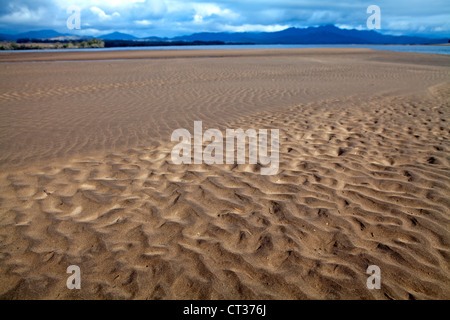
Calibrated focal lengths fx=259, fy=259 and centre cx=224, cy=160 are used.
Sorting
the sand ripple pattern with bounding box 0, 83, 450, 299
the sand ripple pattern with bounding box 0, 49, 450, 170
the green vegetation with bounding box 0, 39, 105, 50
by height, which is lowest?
the sand ripple pattern with bounding box 0, 83, 450, 299

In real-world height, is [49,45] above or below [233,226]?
above

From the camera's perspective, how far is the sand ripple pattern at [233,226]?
8.07ft

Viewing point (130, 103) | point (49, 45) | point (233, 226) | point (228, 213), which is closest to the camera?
point (233, 226)

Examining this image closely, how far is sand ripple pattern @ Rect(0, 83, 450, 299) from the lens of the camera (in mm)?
2459

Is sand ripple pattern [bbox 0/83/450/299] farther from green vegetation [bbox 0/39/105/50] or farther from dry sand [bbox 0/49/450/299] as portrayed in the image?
green vegetation [bbox 0/39/105/50]

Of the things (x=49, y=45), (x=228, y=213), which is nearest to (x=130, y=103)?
(x=228, y=213)

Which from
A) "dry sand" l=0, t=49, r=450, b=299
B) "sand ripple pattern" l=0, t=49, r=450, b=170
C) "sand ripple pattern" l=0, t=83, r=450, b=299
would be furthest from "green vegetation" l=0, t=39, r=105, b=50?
"sand ripple pattern" l=0, t=83, r=450, b=299

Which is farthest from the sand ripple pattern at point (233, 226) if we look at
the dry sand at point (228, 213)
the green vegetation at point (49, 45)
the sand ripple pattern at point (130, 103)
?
the green vegetation at point (49, 45)

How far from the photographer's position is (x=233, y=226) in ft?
10.4

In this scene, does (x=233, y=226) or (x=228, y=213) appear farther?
(x=228, y=213)

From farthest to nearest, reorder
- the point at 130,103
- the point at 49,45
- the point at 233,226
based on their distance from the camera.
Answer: the point at 49,45 → the point at 130,103 → the point at 233,226

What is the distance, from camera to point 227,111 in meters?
8.60

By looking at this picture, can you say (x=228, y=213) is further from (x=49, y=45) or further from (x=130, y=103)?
(x=49, y=45)
